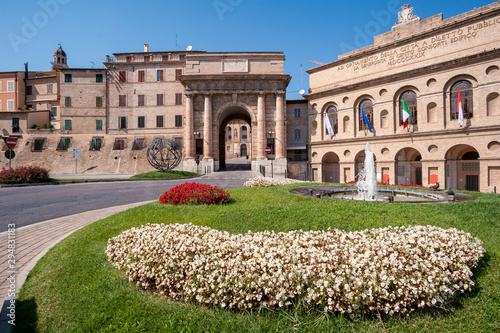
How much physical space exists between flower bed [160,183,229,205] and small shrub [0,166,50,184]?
17353 millimetres

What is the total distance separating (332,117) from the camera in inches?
1412

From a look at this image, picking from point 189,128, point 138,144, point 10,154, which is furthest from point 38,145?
point 189,128

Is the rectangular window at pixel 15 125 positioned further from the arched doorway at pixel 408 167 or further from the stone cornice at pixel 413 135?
the arched doorway at pixel 408 167

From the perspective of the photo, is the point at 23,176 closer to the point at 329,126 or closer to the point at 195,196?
the point at 195,196

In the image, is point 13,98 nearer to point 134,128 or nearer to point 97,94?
point 97,94

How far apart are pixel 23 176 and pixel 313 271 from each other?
25741mm

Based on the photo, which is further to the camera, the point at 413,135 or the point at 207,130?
the point at 207,130

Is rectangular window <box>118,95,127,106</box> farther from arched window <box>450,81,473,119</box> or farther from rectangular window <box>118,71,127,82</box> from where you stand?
arched window <box>450,81,473,119</box>

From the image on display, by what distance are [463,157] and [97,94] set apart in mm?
55513

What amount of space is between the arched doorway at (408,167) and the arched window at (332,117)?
855 centimetres

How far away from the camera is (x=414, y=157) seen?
31.4 m

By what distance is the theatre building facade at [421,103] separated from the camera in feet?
80.4

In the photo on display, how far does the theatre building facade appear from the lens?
24516mm

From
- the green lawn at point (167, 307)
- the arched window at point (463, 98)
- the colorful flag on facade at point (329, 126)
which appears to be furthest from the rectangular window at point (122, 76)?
the arched window at point (463, 98)
